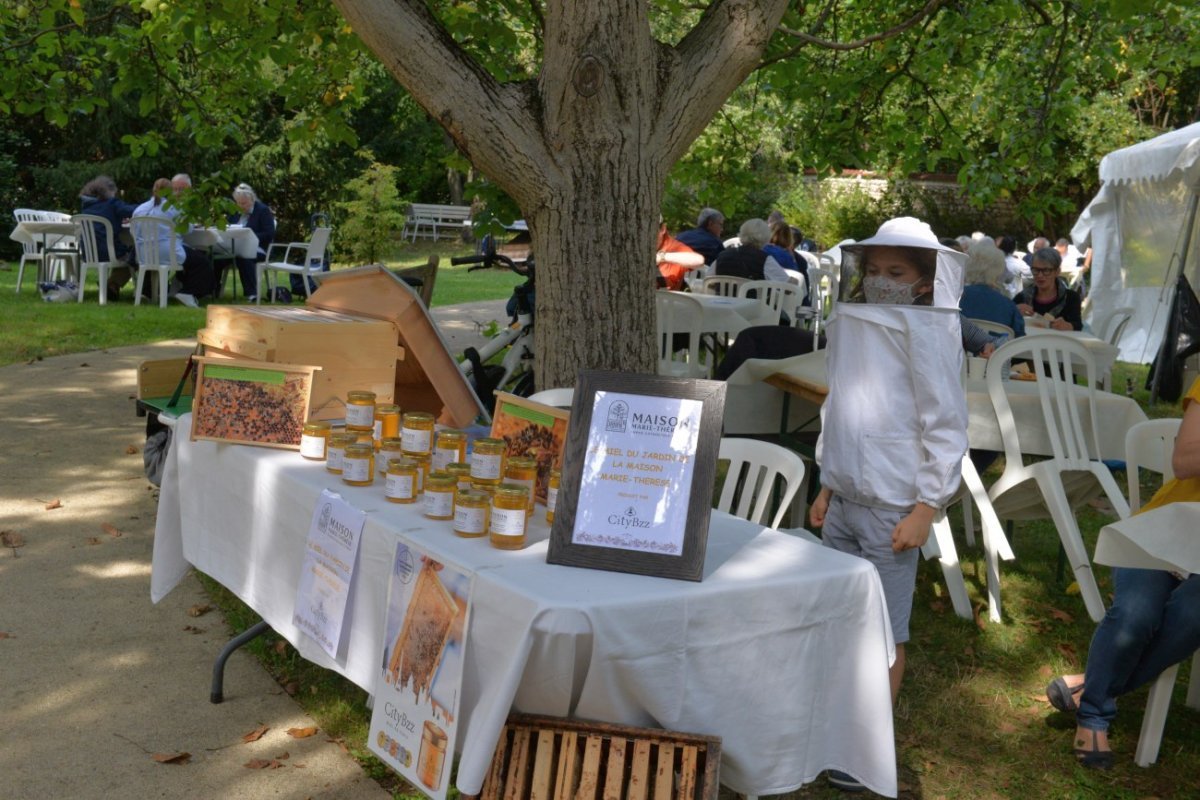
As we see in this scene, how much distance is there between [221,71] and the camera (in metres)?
8.76

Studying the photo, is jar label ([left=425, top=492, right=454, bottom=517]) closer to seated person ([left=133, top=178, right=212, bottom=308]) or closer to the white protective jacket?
the white protective jacket

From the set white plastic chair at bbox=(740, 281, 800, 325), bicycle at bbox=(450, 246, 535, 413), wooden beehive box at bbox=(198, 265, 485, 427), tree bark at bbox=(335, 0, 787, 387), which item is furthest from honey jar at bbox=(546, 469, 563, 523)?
white plastic chair at bbox=(740, 281, 800, 325)

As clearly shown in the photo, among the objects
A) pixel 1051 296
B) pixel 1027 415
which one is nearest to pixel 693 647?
pixel 1027 415

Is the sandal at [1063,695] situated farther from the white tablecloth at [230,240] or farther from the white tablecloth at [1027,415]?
the white tablecloth at [230,240]

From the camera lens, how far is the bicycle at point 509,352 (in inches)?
285

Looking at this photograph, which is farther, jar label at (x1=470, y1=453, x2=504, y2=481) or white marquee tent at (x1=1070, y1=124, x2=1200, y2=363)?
white marquee tent at (x1=1070, y1=124, x2=1200, y2=363)

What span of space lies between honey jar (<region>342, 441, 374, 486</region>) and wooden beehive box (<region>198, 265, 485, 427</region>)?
761mm

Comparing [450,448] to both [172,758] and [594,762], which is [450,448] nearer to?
[594,762]

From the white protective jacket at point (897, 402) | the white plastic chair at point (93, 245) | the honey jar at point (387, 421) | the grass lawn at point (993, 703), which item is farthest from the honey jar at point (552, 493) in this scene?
the white plastic chair at point (93, 245)

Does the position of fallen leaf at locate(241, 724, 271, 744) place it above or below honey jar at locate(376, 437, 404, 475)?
below

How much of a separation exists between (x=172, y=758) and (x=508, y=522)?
152cm

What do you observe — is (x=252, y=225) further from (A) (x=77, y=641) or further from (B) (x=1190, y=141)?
(A) (x=77, y=641)

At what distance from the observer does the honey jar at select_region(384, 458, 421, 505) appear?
3168 mm

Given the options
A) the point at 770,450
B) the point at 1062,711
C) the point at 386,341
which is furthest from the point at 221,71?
the point at 1062,711
